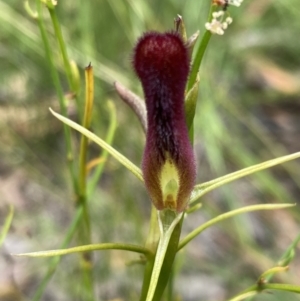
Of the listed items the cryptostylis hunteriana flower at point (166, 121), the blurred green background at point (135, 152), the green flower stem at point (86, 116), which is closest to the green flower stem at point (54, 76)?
the green flower stem at point (86, 116)

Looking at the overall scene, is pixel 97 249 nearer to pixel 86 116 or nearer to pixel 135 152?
pixel 86 116

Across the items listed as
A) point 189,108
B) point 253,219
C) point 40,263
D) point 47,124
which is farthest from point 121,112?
point 189,108

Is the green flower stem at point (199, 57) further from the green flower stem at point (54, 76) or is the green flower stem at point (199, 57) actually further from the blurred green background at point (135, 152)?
the blurred green background at point (135, 152)

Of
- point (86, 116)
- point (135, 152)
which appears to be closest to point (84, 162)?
point (86, 116)

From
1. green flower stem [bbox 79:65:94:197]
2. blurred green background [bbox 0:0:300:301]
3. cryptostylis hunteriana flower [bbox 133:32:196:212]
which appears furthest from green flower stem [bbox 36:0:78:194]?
blurred green background [bbox 0:0:300:301]

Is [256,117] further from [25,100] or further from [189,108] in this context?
[189,108]

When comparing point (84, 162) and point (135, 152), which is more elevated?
point (135, 152)

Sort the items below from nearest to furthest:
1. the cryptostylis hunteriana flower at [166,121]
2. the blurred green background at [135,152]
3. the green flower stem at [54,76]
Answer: the cryptostylis hunteriana flower at [166,121]
the green flower stem at [54,76]
the blurred green background at [135,152]
